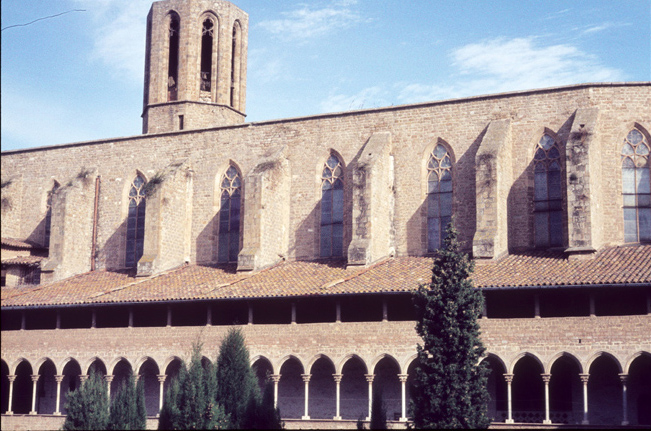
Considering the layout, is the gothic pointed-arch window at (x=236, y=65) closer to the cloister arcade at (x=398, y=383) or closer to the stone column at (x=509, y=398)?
the cloister arcade at (x=398, y=383)

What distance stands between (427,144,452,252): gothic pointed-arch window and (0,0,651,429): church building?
0.06 metres

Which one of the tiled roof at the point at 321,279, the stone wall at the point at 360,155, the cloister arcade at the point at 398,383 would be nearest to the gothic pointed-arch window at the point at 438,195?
the stone wall at the point at 360,155

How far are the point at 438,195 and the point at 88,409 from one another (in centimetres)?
1408

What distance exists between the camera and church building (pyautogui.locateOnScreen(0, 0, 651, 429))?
1012 inches

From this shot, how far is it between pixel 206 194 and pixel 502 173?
12264 mm

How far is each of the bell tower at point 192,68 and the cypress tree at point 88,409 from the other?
1805cm

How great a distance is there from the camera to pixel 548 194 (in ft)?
98.4

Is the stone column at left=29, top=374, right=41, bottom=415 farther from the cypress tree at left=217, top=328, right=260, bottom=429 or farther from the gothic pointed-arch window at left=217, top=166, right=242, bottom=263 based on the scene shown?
the cypress tree at left=217, top=328, right=260, bottom=429

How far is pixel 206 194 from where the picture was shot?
116ft

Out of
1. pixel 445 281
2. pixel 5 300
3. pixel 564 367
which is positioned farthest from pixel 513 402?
pixel 5 300

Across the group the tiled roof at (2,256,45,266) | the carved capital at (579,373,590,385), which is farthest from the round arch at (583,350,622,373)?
the tiled roof at (2,256,45,266)

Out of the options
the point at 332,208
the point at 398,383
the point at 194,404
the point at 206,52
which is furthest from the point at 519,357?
the point at 206,52

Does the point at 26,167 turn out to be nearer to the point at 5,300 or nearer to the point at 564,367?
the point at 5,300

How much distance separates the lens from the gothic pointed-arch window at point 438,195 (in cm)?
3123
